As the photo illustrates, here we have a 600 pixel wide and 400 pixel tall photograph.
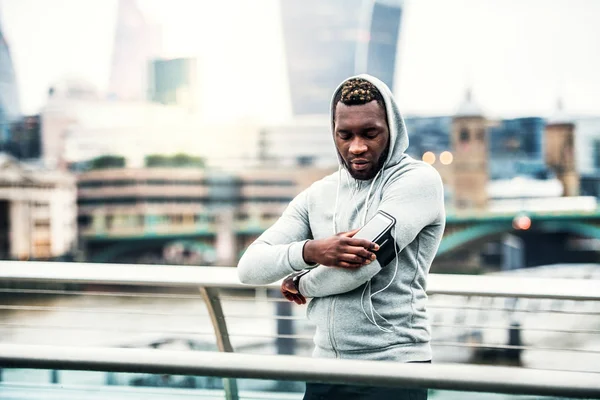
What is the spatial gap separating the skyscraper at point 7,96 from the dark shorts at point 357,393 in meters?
40.3

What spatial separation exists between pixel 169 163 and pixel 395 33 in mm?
15431

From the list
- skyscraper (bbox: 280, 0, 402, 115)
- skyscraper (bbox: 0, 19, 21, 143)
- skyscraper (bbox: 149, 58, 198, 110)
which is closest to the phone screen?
skyscraper (bbox: 280, 0, 402, 115)

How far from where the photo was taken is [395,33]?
42.3m

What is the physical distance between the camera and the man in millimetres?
934

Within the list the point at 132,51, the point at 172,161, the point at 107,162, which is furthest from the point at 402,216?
the point at 132,51

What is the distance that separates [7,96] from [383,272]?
41.5 meters

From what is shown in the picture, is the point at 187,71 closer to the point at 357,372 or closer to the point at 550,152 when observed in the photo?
the point at 550,152

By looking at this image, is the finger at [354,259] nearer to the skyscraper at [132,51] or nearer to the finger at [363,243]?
the finger at [363,243]

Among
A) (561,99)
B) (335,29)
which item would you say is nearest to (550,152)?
(561,99)

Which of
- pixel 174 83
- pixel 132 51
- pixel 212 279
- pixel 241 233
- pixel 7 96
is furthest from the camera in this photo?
pixel 132 51

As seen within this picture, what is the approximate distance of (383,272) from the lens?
0.95 meters

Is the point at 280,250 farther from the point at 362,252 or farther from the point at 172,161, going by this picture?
the point at 172,161

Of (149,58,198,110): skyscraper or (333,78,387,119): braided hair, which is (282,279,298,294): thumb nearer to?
(333,78,387,119): braided hair

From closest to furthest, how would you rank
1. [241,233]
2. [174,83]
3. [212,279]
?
[212,279], [241,233], [174,83]
